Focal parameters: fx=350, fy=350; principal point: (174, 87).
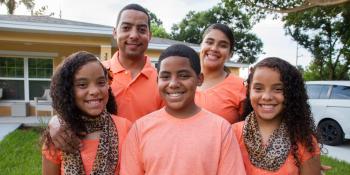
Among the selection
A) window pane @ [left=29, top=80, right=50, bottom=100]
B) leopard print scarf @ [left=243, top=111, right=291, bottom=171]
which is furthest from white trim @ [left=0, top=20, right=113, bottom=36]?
leopard print scarf @ [left=243, top=111, right=291, bottom=171]

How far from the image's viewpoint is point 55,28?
10430 millimetres

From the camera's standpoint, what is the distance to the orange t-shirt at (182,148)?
1.77 meters

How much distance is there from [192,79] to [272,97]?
498 millimetres

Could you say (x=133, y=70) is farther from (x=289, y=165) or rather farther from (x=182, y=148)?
(x=289, y=165)

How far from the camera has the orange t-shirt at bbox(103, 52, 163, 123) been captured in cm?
243

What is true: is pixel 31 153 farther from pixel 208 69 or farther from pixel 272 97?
pixel 272 97

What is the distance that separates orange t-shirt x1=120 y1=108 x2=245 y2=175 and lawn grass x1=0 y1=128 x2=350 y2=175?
11.2 ft

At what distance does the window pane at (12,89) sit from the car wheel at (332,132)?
9643 millimetres

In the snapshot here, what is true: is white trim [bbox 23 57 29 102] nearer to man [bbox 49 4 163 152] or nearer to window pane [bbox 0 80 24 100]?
window pane [bbox 0 80 24 100]

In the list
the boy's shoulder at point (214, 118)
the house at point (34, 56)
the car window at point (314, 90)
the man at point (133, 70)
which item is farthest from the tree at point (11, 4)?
the boy's shoulder at point (214, 118)

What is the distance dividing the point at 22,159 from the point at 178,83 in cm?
525

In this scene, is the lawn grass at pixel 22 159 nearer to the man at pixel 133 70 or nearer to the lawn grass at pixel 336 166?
the lawn grass at pixel 336 166

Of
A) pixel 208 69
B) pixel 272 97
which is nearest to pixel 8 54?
pixel 208 69

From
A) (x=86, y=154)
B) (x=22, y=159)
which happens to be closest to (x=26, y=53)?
(x=22, y=159)
